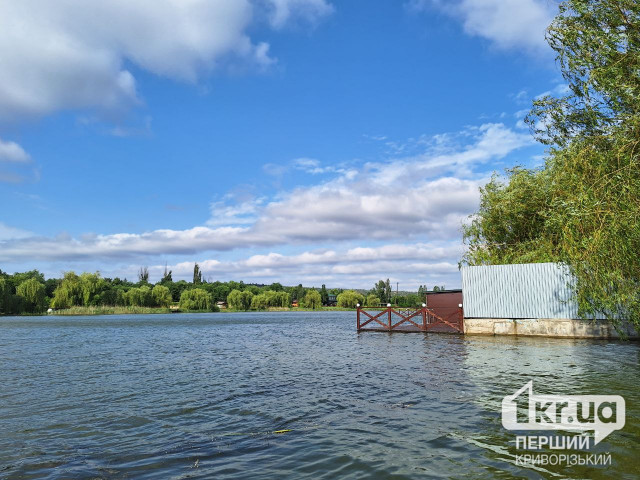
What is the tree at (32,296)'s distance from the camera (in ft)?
262

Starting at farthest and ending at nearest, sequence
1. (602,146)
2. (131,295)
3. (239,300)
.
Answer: (239,300)
(131,295)
(602,146)

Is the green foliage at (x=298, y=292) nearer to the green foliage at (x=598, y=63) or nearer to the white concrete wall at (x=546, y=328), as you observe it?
the white concrete wall at (x=546, y=328)

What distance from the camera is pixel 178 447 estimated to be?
25.2 ft

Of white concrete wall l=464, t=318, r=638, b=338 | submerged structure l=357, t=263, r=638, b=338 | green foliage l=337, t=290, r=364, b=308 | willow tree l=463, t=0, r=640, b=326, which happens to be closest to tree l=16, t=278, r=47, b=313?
submerged structure l=357, t=263, r=638, b=338

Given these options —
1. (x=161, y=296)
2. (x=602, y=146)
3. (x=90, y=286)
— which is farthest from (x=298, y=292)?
(x=602, y=146)

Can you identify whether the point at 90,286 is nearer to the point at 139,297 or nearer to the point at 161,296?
the point at 139,297

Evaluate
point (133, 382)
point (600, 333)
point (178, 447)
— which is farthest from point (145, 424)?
point (600, 333)

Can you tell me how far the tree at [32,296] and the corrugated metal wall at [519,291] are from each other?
270ft

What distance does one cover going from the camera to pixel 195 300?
363ft

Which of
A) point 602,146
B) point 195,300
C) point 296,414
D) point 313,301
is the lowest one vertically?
point 313,301

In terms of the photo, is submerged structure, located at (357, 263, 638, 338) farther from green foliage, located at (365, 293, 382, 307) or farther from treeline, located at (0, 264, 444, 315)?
green foliage, located at (365, 293, 382, 307)

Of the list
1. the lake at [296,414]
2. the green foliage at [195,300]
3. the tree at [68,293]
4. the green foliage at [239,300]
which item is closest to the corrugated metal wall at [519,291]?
the lake at [296,414]

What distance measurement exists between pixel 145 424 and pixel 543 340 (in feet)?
73.2

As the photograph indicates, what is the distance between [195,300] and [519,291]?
96705 millimetres
